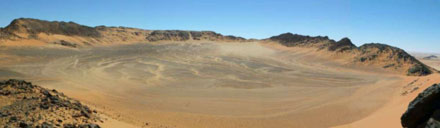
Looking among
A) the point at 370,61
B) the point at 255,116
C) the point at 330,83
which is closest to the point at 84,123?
the point at 255,116

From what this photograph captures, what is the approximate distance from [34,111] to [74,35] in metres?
69.4

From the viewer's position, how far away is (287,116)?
1569cm

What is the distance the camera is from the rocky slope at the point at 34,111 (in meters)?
7.42

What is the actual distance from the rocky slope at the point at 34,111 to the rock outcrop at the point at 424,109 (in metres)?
8.03

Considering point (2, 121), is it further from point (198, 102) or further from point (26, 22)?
point (26, 22)

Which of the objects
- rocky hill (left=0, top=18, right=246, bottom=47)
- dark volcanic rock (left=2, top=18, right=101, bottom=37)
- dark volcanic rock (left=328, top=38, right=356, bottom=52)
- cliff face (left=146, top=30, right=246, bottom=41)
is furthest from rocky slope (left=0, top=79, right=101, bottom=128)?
cliff face (left=146, top=30, right=246, bottom=41)

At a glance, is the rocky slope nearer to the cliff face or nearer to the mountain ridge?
the mountain ridge

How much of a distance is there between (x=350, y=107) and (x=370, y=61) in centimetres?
2750

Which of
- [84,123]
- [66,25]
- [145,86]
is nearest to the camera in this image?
[84,123]

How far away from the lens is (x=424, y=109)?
709 centimetres

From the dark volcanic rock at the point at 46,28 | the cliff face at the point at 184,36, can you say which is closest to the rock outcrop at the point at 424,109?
the dark volcanic rock at the point at 46,28

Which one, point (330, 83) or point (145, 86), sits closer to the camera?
point (145, 86)

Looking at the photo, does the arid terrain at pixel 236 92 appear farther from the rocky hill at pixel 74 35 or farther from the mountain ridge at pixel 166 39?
the rocky hill at pixel 74 35

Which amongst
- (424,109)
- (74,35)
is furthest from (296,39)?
(424,109)
